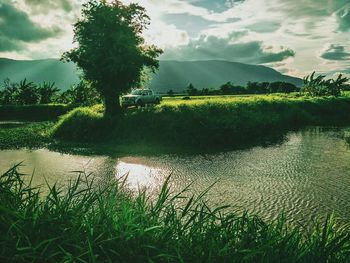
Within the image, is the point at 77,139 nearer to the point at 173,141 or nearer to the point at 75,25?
the point at 173,141

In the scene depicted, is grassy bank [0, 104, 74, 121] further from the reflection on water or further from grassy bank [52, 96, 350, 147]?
the reflection on water

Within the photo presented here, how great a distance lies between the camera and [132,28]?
2567 centimetres

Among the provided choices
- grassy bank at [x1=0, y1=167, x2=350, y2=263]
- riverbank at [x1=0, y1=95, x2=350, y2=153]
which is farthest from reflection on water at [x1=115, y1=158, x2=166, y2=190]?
grassy bank at [x1=0, y1=167, x2=350, y2=263]

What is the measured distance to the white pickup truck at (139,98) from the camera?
31.0 metres

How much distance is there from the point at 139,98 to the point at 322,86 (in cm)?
4097

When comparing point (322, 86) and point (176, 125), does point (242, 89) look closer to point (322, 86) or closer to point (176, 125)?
point (322, 86)

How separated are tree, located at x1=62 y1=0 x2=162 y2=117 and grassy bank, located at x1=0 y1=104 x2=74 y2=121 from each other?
1883cm

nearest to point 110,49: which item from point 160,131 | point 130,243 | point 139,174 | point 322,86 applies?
point 160,131

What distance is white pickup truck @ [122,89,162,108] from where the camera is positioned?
31.0 metres

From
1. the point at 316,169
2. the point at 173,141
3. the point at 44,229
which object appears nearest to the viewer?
the point at 44,229

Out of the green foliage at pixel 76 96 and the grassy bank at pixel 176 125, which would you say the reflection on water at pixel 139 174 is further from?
the green foliage at pixel 76 96

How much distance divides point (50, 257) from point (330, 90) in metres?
60.7

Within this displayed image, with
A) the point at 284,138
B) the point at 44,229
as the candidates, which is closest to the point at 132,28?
the point at 284,138

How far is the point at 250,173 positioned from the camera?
13469 millimetres
